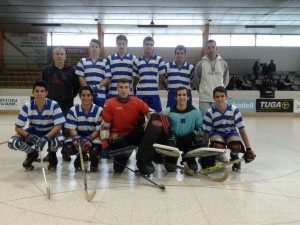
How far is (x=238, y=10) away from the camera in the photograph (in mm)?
10656

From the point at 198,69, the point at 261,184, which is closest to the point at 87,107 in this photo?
the point at 198,69

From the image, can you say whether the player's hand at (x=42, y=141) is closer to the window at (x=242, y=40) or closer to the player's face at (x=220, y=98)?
the player's face at (x=220, y=98)

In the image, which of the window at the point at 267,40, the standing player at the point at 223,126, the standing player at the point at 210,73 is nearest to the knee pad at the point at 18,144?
the standing player at the point at 223,126

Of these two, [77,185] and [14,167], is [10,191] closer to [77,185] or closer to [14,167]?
[77,185]

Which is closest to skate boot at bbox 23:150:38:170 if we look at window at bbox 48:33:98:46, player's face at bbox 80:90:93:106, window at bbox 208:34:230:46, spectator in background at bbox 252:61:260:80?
player's face at bbox 80:90:93:106

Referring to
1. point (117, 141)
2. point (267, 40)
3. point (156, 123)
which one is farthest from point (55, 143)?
point (267, 40)

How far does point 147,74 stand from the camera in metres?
3.69

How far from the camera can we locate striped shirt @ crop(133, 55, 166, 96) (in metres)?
3.68

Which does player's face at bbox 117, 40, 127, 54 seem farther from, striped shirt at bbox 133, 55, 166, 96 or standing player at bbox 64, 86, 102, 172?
standing player at bbox 64, 86, 102, 172

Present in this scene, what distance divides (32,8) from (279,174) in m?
10.1

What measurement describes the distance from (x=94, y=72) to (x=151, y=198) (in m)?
1.83

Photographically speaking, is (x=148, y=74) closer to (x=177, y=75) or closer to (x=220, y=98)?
(x=177, y=75)

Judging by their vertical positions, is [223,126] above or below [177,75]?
below

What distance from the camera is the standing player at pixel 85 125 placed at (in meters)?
2.94
